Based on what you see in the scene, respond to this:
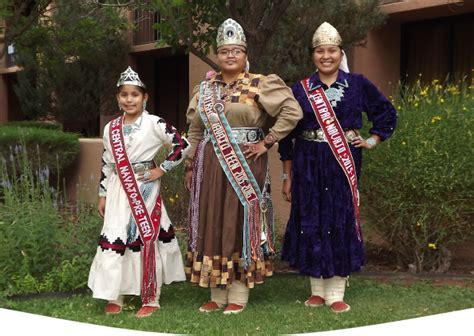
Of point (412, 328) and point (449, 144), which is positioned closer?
point (412, 328)

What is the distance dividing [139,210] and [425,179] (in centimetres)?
230

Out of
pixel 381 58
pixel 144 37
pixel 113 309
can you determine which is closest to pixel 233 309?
pixel 113 309

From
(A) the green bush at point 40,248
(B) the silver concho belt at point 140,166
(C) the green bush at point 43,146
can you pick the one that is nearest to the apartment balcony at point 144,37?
(C) the green bush at point 43,146

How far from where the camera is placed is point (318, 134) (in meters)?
4.21

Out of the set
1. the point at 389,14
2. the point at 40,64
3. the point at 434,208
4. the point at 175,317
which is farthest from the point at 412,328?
the point at 40,64

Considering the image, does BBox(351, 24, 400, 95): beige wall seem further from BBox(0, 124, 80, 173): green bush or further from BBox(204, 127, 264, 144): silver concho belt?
BBox(204, 127, 264, 144): silver concho belt

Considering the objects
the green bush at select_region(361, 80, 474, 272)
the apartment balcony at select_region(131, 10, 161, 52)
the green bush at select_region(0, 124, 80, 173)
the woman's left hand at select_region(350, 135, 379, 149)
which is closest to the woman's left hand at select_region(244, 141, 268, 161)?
the woman's left hand at select_region(350, 135, 379, 149)

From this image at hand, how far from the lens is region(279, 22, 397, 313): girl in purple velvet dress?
419cm

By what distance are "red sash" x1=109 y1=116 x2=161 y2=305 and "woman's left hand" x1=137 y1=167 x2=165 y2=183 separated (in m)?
0.05

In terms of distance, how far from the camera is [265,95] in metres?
4.10

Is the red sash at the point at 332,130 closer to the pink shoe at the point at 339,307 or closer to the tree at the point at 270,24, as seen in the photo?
the pink shoe at the point at 339,307

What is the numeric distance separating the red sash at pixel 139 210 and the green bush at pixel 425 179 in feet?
6.76

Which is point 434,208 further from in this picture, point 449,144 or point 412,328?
point 412,328

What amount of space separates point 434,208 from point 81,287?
9.34 ft
